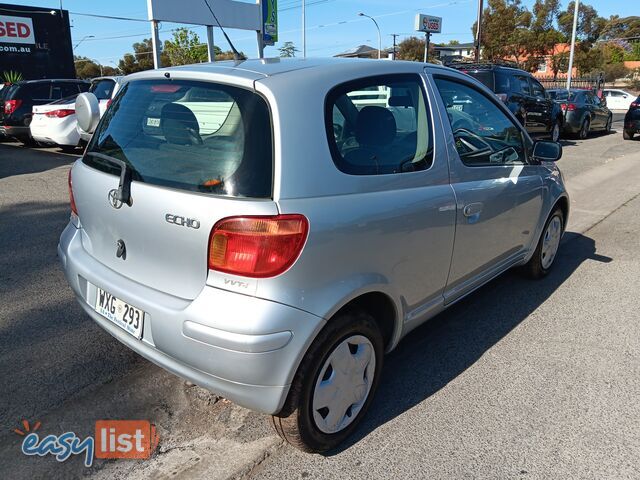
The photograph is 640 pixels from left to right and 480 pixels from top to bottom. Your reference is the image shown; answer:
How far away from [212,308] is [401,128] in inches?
56.0

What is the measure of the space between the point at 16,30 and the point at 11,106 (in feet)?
42.6

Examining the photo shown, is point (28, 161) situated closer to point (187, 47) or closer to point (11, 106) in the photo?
point (11, 106)

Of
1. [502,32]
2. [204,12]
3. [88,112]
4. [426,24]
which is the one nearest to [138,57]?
[502,32]

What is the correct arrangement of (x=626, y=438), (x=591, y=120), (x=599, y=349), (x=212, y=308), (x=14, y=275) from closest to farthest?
(x=212, y=308)
(x=626, y=438)
(x=599, y=349)
(x=14, y=275)
(x=591, y=120)

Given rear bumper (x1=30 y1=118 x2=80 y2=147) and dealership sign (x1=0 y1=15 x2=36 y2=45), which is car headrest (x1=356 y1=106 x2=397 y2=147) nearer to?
rear bumper (x1=30 y1=118 x2=80 y2=147)

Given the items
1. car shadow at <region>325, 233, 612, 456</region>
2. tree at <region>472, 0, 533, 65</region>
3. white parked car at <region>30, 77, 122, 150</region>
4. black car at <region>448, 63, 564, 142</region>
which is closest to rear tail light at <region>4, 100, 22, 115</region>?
white parked car at <region>30, 77, 122, 150</region>

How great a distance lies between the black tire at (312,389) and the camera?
2197mm

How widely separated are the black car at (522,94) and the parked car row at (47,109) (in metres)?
7.98

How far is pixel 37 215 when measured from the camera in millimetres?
6309

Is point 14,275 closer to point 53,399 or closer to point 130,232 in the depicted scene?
point 53,399

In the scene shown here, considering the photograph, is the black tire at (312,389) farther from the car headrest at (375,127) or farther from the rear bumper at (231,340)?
the car headrest at (375,127)

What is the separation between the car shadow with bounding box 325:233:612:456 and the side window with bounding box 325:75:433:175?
1259 millimetres

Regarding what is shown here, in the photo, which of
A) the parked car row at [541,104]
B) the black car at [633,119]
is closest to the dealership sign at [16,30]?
the parked car row at [541,104]

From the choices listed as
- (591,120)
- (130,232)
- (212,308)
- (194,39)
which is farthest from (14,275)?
(194,39)
